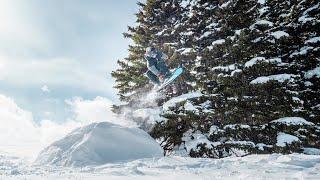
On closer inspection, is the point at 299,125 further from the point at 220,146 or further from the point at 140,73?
the point at 140,73

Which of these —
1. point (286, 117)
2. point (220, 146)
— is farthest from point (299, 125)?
point (220, 146)

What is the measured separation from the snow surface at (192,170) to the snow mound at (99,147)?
1.33 metres

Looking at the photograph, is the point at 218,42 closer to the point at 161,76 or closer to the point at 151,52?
the point at 161,76

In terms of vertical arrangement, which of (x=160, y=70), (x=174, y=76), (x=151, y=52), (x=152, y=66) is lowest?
(x=174, y=76)

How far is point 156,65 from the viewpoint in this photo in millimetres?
17609

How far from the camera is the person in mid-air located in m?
17.0

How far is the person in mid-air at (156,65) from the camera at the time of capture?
671 inches

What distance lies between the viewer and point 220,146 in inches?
707

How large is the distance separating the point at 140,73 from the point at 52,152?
34.1ft

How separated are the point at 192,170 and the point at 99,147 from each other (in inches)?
159

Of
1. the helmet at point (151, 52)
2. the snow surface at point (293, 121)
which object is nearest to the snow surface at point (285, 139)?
the snow surface at point (293, 121)

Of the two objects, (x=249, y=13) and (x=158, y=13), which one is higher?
(x=158, y=13)

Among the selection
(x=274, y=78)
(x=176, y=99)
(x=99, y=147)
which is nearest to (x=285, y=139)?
(x=274, y=78)

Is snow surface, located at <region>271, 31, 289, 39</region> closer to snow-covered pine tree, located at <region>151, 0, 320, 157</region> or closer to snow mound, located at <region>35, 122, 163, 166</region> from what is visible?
snow-covered pine tree, located at <region>151, 0, 320, 157</region>
